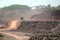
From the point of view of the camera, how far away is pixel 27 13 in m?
81.5

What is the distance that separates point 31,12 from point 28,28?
3775 centimetres

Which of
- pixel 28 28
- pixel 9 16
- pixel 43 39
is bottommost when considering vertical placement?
pixel 43 39

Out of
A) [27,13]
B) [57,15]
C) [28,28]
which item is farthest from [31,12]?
[28,28]

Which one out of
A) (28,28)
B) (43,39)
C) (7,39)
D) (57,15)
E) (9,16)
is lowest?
(43,39)

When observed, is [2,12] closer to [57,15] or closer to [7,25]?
[7,25]

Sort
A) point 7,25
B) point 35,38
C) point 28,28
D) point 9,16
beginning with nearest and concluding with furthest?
point 35,38
point 28,28
point 7,25
point 9,16

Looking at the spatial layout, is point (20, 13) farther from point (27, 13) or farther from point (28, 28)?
point (28, 28)

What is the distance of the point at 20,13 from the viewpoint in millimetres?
83188

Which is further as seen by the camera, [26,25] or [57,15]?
[57,15]

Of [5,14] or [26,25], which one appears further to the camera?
[5,14]

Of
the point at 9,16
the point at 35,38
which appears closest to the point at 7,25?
the point at 9,16

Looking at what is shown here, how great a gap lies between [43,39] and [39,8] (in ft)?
188

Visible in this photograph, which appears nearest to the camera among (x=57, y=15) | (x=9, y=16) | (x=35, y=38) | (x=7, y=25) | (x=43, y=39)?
(x=43, y=39)

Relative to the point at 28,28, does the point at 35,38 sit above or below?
below
